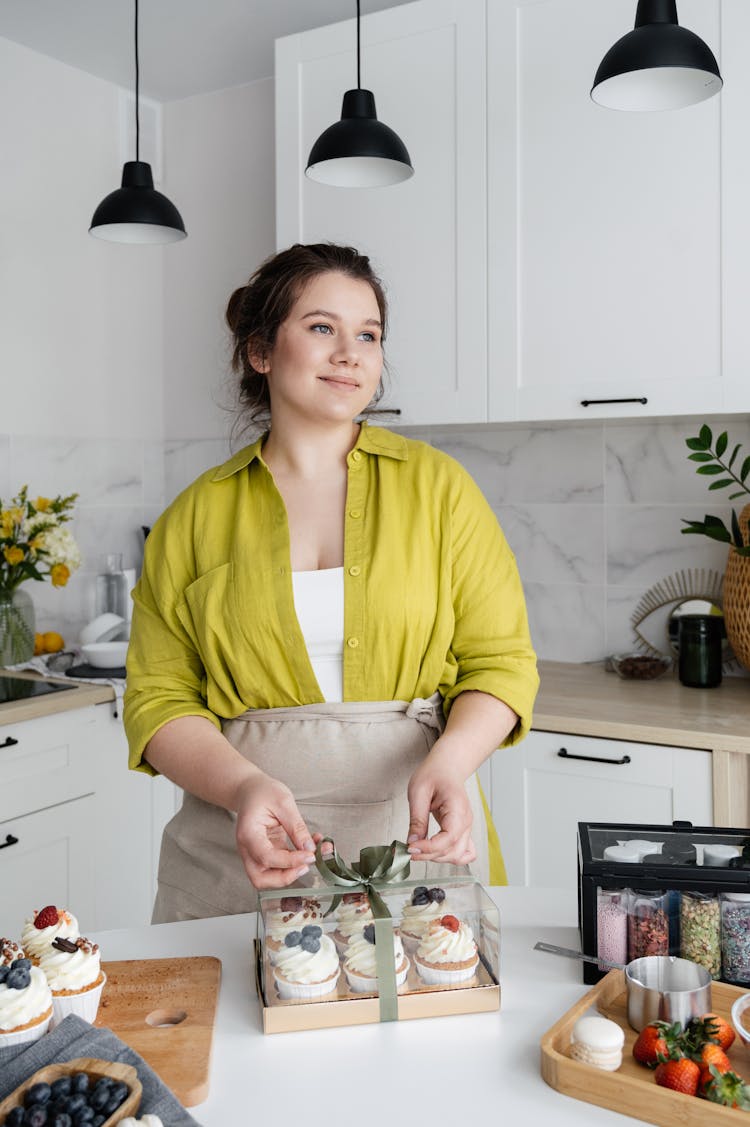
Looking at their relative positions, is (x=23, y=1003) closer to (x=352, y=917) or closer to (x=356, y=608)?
(x=352, y=917)

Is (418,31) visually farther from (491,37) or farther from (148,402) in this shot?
(148,402)

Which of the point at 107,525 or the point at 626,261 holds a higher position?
the point at 626,261

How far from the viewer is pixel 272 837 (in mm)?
1208

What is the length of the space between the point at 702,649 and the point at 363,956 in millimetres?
1720

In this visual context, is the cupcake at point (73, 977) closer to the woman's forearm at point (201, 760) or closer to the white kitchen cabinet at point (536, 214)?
the woman's forearm at point (201, 760)

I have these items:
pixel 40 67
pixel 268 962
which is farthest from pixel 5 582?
pixel 268 962

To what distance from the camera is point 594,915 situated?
44.4 inches

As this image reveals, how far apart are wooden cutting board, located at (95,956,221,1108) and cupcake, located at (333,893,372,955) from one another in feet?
0.49

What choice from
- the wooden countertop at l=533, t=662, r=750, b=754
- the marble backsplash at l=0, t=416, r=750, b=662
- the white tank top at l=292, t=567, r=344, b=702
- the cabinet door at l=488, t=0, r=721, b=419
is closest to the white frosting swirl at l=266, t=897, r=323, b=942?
the white tank top at l=292, t=567, r=344, b=702

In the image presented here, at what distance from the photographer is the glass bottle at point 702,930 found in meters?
1.09

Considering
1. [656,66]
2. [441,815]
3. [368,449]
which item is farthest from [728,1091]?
[656,66]

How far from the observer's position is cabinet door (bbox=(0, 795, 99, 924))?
244 cm

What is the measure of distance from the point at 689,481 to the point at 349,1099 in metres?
2.10

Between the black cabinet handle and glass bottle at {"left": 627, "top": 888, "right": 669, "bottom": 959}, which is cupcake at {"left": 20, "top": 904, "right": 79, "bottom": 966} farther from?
the black cabinet handle
